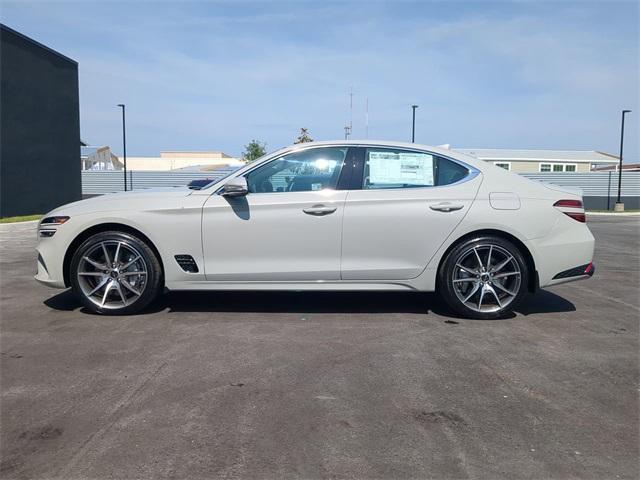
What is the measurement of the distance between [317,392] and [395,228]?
1993mm

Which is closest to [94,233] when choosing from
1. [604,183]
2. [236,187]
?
[236,187]

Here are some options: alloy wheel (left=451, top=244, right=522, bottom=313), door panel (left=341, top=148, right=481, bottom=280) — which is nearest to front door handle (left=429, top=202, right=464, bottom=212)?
door panel (left=341, top=148, right=481, bottom=280)

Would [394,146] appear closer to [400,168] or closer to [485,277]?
[400,168]

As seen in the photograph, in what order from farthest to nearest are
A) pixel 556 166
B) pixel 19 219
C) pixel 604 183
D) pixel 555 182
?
pixel 556 166, pixel 604 183, pixel 555 182, pixel 19 219

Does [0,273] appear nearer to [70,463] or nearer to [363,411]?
[70,463]

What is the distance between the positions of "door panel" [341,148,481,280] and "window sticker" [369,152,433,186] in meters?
0.14

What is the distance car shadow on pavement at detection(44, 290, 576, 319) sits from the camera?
5.18 m

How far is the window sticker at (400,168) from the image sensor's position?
4.95 meters

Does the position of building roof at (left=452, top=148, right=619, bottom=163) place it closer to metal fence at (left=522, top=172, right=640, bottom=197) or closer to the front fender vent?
metal fence at (left=522, top=172, right=640, bottom=197)

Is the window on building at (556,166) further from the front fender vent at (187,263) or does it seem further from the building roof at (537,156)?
the front fender vent at (187,263)

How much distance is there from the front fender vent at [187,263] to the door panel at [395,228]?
1357 millimetres

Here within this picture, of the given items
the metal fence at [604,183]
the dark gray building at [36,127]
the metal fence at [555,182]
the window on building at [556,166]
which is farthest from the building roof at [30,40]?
the window on building at [556,166]

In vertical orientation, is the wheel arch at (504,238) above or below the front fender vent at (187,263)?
above

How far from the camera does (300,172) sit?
4953 mm
